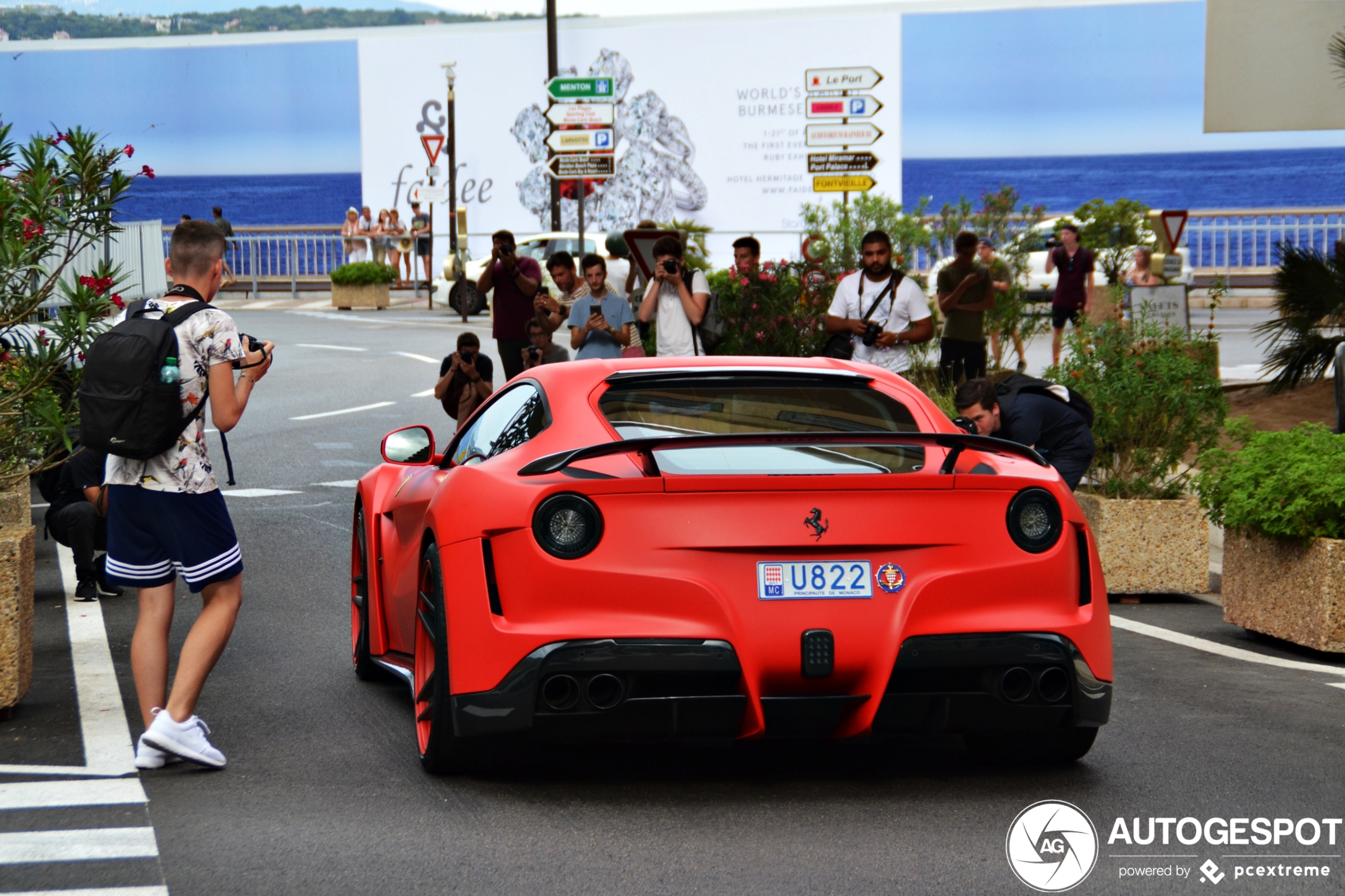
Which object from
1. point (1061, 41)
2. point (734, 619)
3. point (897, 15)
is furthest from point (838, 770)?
point (1061, 41)

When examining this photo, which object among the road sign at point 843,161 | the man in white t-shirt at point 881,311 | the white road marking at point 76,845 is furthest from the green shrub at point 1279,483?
the road sign at point 843,161

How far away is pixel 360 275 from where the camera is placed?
36062 mm

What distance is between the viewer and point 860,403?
222 inches

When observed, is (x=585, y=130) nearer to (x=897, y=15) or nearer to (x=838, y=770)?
(x=838, y=770)

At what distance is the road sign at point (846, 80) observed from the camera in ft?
46.8

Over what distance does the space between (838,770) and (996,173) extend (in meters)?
147

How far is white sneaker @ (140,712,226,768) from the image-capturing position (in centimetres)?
533

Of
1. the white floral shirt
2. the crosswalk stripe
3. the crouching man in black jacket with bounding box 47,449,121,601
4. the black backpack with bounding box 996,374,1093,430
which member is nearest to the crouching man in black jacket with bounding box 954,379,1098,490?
the black backpack with bounding box 996,374,1093,430

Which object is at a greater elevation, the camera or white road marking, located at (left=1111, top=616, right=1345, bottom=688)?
the camera

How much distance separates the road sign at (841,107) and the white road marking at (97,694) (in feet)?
25.5

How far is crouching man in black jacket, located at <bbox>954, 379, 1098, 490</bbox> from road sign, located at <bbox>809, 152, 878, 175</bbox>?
6.43m

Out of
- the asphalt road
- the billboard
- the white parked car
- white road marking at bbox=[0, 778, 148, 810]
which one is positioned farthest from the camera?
the billboard
